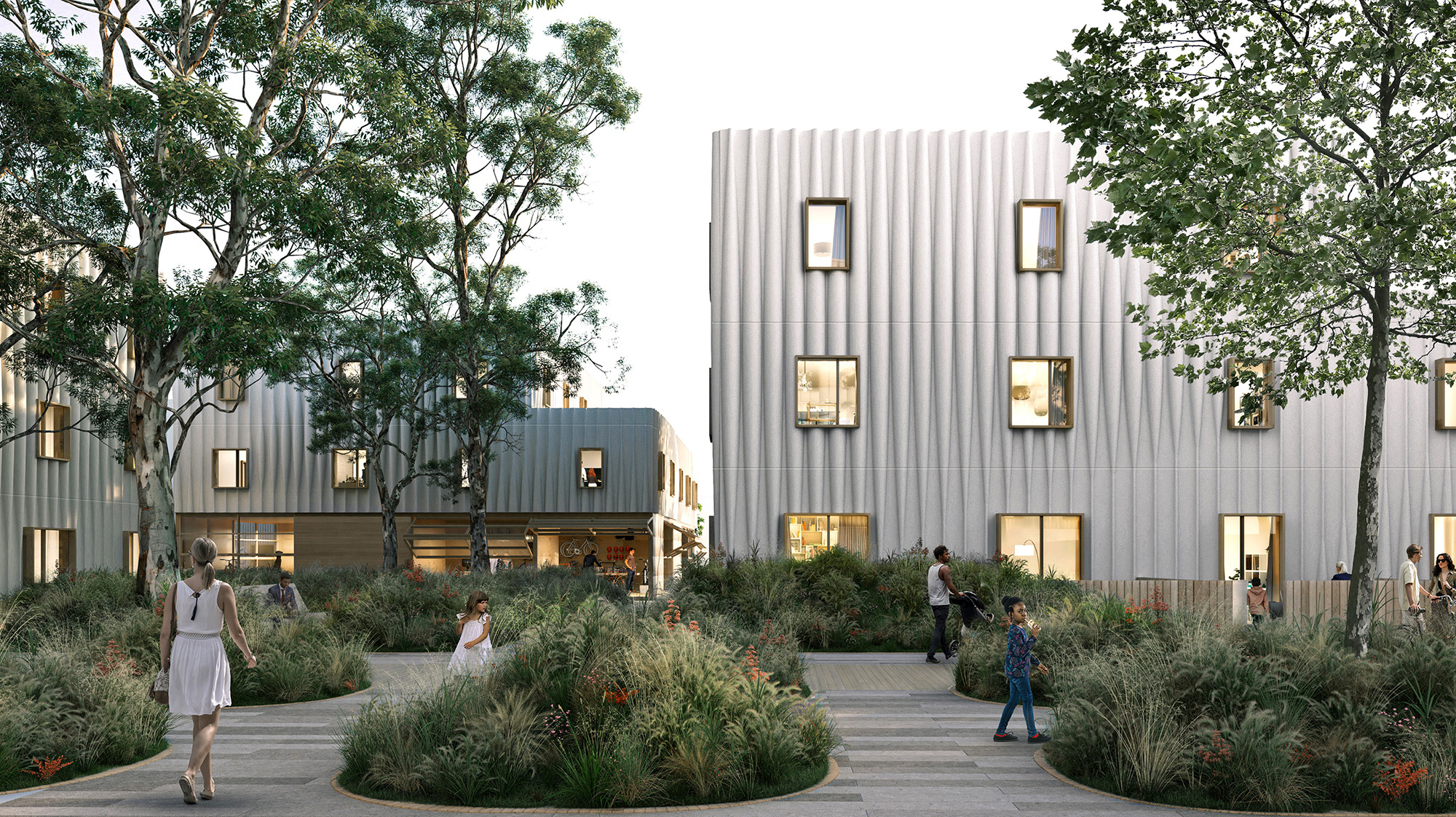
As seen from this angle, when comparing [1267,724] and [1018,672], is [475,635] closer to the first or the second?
[1018,672]

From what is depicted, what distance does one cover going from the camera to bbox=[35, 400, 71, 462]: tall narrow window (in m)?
30.4

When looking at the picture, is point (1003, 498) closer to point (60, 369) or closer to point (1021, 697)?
point (1021, 697)

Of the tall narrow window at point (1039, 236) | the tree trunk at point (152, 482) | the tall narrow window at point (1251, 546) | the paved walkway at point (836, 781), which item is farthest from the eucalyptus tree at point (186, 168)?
the tall narrow window at point (1251, 546)

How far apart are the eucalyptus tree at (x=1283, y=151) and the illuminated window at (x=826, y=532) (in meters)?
13.1

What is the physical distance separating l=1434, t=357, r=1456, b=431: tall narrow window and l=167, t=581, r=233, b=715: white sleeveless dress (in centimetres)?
2585

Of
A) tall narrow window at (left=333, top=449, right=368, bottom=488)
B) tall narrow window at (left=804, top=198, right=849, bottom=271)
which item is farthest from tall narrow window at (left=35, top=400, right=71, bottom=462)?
tall narrow window at (left=804, top=198, right=849, bottom=271)

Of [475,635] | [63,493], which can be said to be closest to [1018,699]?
[475,635]

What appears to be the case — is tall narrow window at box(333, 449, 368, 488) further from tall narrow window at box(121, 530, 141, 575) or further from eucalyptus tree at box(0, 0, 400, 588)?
eucalyptus tree at box(0, 0, 400, 588)

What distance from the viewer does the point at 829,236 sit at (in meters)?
24.3

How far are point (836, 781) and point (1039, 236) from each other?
18737 mm

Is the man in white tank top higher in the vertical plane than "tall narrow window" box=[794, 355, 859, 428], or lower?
lower

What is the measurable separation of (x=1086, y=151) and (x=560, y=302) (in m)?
19.6

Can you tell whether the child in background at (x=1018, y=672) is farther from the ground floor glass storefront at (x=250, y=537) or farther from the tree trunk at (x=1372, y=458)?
the ground floor glass storefront at (x=250, y=537)

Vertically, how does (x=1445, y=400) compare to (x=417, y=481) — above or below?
above
